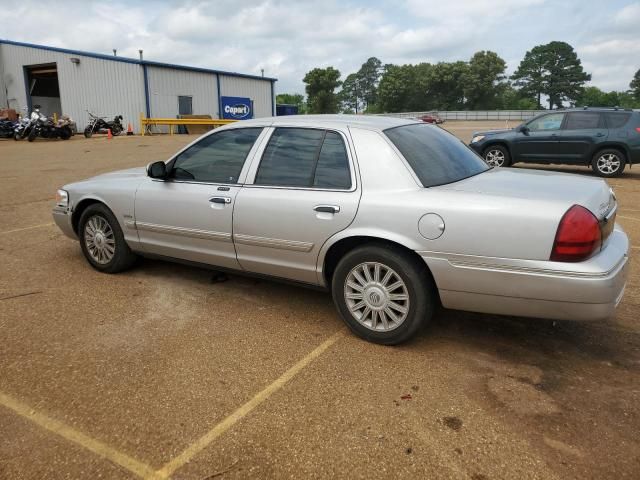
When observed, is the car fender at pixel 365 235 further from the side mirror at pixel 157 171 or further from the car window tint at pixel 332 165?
the side mirror at pixel 157 171

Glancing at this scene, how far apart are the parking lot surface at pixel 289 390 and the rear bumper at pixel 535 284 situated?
16.3 inches

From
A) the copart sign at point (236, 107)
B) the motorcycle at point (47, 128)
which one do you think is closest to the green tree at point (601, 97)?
the copart sign at point (236, 107)

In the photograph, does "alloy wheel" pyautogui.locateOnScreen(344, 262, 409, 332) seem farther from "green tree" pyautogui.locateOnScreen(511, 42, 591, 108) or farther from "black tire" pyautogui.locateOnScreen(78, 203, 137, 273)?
"green tree" pyautogui.locateOnScreen(511, 42, 591, 108)

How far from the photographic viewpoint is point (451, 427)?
8.29ft

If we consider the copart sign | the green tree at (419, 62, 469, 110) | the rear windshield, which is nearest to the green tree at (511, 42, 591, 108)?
the green tree at (419, 62, 469, 110)

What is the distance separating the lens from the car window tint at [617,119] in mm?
11109

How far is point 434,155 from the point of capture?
3.71 m

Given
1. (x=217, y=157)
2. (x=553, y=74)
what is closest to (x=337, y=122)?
(x=217, y=157)

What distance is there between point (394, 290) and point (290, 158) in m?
1.27

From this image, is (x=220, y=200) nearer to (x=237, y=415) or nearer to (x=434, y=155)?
(x=434, y=155)

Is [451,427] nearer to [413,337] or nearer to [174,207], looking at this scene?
[413,337]

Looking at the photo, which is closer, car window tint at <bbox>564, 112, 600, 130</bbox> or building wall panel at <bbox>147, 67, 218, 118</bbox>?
car window tint at <bbox>564, 112, 600, 130</bbox>

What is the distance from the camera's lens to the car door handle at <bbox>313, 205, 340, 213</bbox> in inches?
133

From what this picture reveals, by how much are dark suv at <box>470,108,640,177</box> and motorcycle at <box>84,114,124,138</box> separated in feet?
69.4
